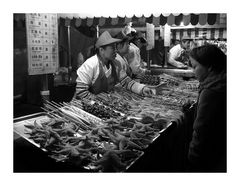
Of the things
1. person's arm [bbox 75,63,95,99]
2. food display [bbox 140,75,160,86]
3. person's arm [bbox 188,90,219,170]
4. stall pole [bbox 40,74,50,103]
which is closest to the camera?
person's arm [bbox 188,90,219,170]

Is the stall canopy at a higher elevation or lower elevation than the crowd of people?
higher

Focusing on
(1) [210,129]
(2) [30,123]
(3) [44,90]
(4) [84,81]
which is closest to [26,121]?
(2) [30,123]

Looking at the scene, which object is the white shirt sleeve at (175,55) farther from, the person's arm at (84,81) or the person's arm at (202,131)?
the person's arm at (84,81)

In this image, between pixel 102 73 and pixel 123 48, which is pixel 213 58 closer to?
pixel 123 48

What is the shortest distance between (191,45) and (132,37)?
2.08 feet

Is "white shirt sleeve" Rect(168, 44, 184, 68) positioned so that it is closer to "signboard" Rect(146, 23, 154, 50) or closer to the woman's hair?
"signboard" Rect(146, 23, 154, 50)

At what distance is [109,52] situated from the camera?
9.90 ft

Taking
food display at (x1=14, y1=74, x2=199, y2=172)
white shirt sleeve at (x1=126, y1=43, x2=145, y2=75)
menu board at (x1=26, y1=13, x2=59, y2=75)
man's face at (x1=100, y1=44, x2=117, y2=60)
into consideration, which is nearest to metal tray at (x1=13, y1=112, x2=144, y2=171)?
food display at (x1=14, y1=74, x2=199, y2=172)

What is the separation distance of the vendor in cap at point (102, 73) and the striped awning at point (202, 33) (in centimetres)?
63

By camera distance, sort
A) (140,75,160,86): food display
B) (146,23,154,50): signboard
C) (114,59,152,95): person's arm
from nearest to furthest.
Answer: (146,23,154,50): signboard
(114,59,152,95): person's arm
(140,75,160,86): food display

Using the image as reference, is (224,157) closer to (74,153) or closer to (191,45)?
(191,45)

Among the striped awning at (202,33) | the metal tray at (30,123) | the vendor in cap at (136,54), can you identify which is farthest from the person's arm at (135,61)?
the metal tray at (30,123)

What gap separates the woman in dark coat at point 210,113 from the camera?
7.52 ft

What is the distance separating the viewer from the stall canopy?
253cm
